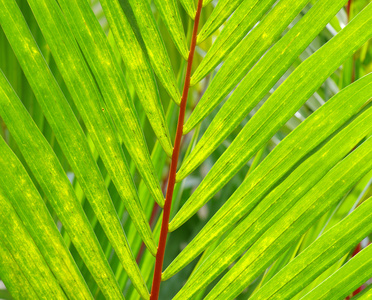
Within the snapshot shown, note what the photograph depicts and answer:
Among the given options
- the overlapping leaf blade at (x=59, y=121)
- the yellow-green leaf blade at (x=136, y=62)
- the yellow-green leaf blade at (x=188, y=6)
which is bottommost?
the overlapping leaf blade at (x=59, y=121)

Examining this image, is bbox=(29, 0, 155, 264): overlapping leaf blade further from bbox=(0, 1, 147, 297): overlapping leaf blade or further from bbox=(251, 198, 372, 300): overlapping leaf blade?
bbox=(251, 198, 372, 300): overlapping leaf blade

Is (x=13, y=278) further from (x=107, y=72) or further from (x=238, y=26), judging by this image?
(x=238, y=26)

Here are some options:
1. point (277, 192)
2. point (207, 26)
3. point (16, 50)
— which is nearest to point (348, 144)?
point (277, 192)

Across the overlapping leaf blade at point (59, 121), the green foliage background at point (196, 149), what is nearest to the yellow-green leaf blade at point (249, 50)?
the green foliage background at point (196, 149)

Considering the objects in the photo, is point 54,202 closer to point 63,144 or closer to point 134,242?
point 63,144

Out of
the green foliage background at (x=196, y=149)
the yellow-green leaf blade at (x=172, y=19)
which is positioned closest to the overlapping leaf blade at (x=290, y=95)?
the green foliage background at (x=196, y=149)

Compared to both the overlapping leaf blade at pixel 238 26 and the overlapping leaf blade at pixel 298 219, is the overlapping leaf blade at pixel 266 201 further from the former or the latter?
the overlapping leaf blade at pixel 238 26

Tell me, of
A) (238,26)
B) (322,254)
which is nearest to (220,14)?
(238,26)

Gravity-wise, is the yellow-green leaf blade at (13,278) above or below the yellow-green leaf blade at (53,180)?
below

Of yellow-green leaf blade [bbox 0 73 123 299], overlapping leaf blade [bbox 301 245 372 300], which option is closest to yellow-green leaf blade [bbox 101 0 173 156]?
yellow-green leaf blade [bbox 0 73 123 299]

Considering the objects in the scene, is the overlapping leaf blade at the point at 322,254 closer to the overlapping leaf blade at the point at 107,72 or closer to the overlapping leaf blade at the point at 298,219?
the overlapping leaf blade at the point at 298,219
